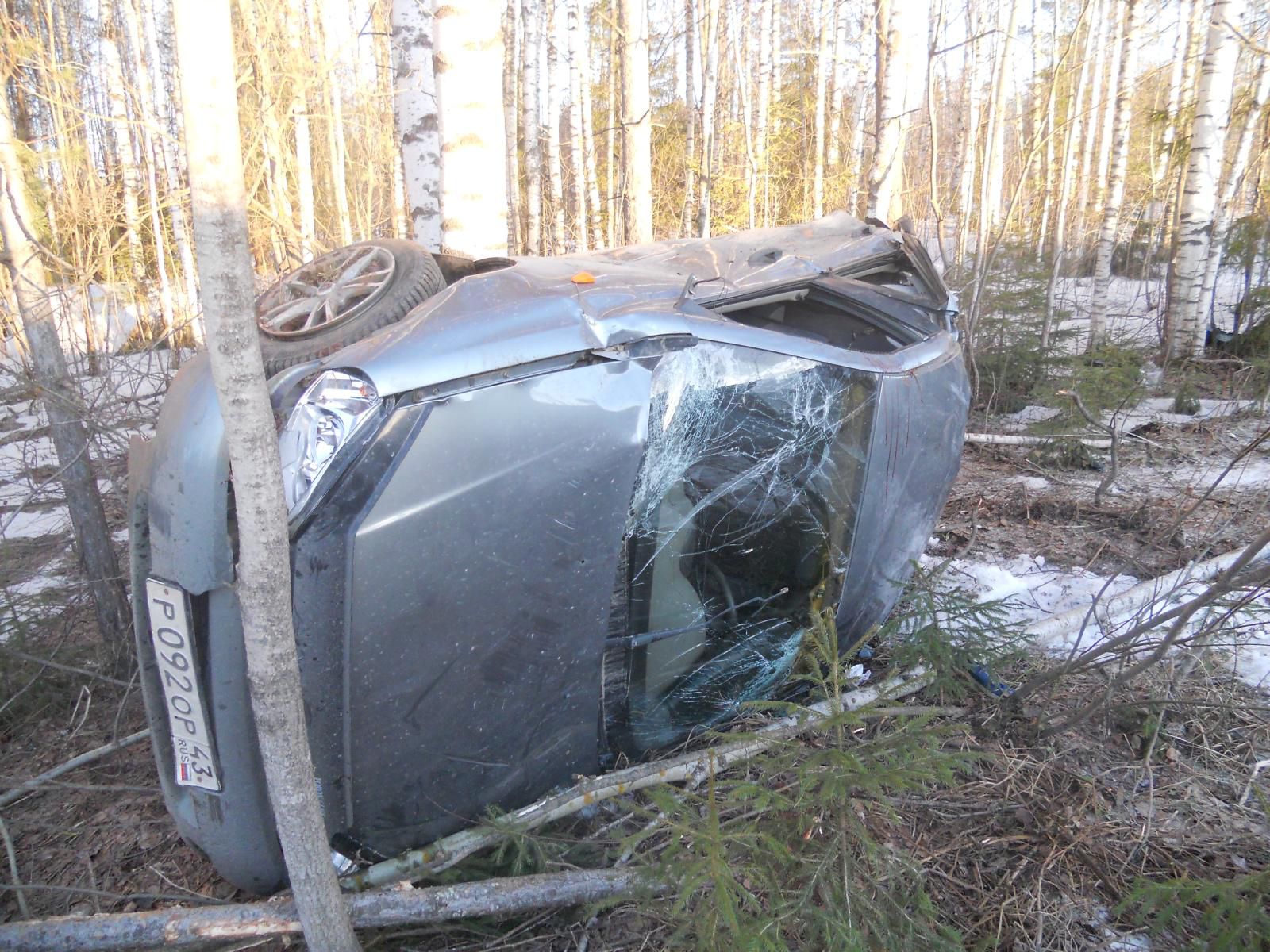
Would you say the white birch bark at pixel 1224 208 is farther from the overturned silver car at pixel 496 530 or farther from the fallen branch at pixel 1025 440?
the overturned silver car at pixel 496 530

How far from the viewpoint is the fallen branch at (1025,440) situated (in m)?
5.08

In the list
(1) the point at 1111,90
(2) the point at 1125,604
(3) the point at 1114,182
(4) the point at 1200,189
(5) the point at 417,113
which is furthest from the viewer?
(1) the point at 1111,90

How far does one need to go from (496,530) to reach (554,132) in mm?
11979

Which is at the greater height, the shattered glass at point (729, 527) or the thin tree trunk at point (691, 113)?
Answer: the thin tree trunk at point (691, 113)

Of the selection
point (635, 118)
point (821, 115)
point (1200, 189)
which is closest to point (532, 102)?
point (635, 118)

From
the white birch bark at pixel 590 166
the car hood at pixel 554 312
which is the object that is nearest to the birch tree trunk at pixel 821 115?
the white birch bark at pixel 590 166

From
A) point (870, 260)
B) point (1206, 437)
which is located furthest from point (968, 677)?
point (1206, 437)

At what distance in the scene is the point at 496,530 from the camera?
183cm

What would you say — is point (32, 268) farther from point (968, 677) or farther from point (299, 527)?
point (968, 677)

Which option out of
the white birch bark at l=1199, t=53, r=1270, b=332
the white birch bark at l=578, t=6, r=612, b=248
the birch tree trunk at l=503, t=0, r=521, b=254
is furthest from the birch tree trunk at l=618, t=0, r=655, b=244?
the birch tree trunk at l=503, t=0, r=521, b=254

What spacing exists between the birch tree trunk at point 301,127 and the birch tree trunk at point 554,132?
147 inches

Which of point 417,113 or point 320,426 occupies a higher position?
point 417,113

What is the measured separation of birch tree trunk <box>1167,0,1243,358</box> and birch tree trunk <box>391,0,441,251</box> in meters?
6.92

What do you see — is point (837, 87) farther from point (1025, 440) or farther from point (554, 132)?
point (1025, 440)
